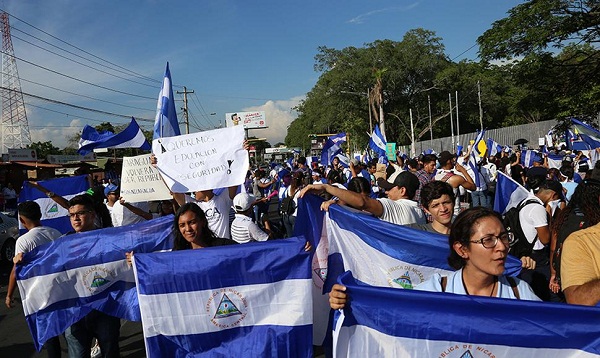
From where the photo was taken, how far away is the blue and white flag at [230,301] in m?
3.35

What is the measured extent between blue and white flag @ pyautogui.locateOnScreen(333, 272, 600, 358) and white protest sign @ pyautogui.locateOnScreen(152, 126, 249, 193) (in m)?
2.53

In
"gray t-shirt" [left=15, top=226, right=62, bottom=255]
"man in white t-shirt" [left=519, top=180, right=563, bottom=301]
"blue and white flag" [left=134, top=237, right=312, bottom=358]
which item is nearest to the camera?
"blue and white flag" [left=134, top=237, right=312, bottom=358]

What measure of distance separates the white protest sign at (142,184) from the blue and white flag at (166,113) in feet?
1.28

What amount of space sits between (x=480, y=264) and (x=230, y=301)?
179 cm

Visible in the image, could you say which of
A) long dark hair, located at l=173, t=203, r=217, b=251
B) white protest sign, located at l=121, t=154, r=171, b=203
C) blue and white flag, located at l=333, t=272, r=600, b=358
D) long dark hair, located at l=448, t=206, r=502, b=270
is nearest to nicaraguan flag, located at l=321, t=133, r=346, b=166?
white protest sign, located at l=121, t=154, r=171, b=203

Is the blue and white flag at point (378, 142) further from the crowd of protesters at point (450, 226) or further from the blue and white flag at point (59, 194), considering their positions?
the blue and white flag at point (59, 194)

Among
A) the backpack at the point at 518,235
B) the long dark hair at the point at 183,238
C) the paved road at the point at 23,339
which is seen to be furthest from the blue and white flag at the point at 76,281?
the backpack at the point at 518,235

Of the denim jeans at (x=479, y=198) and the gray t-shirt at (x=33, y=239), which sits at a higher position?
the gray t-shirt at (x=33, y=239)

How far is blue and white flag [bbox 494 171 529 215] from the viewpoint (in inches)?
213

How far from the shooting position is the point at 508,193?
5695mm

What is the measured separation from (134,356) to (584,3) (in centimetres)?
1423

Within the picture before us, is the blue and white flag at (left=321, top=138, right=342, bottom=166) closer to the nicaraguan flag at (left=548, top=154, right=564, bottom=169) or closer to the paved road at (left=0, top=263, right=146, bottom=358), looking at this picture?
the nicaraguan flag at (left=548, top=154, right=564, bottom=169)

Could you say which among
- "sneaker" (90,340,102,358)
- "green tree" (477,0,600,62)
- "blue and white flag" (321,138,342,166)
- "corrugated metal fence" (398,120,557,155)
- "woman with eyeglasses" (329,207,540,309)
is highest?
"green tree" (477,0,600,62)

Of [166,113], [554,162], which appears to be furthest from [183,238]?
[554,162]
